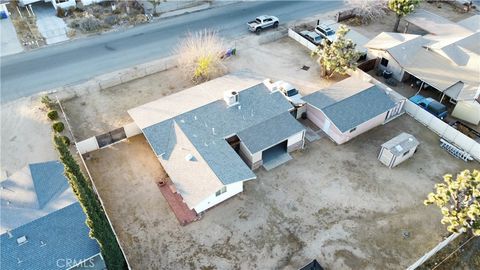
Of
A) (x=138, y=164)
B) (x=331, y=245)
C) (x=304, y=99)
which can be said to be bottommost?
(x=331, y=245)

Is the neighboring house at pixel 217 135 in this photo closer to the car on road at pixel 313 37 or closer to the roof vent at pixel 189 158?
the roof vent at pixel 189 158

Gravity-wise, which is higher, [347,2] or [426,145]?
[347,2]

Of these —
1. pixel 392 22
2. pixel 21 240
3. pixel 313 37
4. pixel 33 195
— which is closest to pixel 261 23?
pixel 313 37

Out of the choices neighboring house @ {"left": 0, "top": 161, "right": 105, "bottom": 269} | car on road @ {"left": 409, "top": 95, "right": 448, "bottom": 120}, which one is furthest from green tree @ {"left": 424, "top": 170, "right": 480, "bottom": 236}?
neighboring house @ {"left": 0, "top": 161, "right": 105, "bottom": 269}

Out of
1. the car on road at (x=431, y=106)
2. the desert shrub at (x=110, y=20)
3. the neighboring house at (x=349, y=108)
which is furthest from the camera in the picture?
the desert shrub at (x=110, y=20)

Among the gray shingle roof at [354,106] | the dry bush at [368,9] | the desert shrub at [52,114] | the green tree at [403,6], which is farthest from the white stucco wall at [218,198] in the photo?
the dry bush at [368,9]

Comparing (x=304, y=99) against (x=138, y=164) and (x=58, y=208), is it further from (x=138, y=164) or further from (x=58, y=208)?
(x=58, y=208)

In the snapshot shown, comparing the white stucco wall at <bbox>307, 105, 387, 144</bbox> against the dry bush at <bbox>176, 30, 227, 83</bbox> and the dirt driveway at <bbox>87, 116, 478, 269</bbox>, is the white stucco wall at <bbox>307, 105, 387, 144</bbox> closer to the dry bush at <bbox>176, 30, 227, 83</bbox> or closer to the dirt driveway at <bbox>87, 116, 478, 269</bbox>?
the dirt driveway at <bbox>87, 116, 478, 269</bbox>

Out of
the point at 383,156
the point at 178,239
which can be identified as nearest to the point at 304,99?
the point at 383,156
